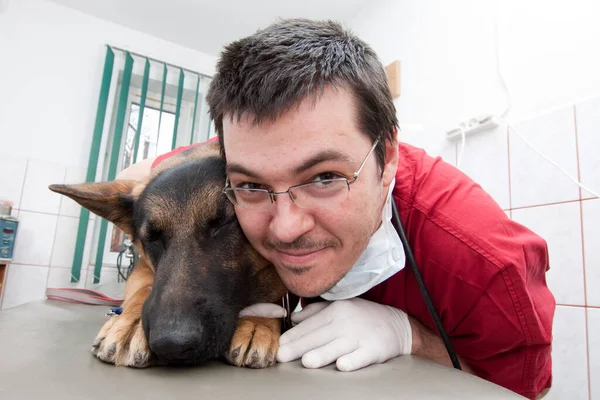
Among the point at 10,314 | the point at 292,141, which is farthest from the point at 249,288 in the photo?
the point at 10,314

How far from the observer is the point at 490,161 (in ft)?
8.72

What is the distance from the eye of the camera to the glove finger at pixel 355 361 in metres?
0.93

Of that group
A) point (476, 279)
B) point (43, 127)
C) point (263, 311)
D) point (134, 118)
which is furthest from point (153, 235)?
point (134, 118)

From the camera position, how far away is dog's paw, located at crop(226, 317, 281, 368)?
0.93m

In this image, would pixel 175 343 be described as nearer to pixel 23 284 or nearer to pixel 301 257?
pixel 301 257

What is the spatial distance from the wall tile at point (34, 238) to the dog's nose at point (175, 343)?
4081 millimetres

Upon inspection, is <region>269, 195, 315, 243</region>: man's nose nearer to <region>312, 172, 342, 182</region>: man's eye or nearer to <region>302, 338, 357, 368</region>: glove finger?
<region>312, 172, 342, 182</region>: man's eye

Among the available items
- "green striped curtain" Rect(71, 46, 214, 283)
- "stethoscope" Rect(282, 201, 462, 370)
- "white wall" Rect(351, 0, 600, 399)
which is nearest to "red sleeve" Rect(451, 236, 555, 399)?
"stethoscope" Rect(282, 201, 462, 370)

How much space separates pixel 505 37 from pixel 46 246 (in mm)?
4661

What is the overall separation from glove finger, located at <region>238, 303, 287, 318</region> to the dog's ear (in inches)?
25.4

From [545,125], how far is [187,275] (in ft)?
7.48

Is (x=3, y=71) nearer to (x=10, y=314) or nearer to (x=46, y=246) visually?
(x=46, y=246)

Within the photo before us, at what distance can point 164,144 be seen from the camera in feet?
16.0

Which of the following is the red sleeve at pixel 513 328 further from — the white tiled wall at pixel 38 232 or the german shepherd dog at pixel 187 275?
the white tiled wall at pixel 38 232
